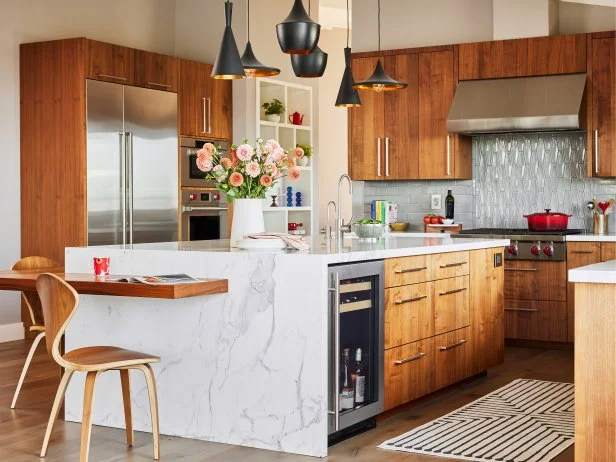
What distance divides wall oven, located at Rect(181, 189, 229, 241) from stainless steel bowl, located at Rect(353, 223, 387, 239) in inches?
124

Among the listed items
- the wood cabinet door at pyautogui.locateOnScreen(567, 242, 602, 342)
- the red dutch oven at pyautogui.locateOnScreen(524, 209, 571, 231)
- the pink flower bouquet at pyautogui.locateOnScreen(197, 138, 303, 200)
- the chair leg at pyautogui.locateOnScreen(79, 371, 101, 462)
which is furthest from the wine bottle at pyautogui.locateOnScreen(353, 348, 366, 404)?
the red dutch oven at pyautogui.locateOnScreen(524, 209, 571, 231)

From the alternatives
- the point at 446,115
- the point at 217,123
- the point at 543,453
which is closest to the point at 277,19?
the point at 217,123

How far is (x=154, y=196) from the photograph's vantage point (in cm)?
805

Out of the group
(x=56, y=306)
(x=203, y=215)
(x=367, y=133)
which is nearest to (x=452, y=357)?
(x=56, y=306)

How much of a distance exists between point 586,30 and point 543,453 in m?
4.49

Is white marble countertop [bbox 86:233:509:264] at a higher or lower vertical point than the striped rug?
higher

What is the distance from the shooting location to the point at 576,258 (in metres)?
7.09

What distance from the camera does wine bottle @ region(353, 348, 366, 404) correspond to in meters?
4.50

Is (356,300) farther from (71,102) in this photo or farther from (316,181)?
(316,181)

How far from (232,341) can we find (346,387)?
57 cm

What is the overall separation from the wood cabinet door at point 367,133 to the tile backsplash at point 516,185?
318mm

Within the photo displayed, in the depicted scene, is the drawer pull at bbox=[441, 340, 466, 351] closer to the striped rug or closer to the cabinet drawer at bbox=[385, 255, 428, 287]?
the striped rug

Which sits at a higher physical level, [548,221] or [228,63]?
[228,63]

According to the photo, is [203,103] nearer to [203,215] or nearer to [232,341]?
[203,215]
